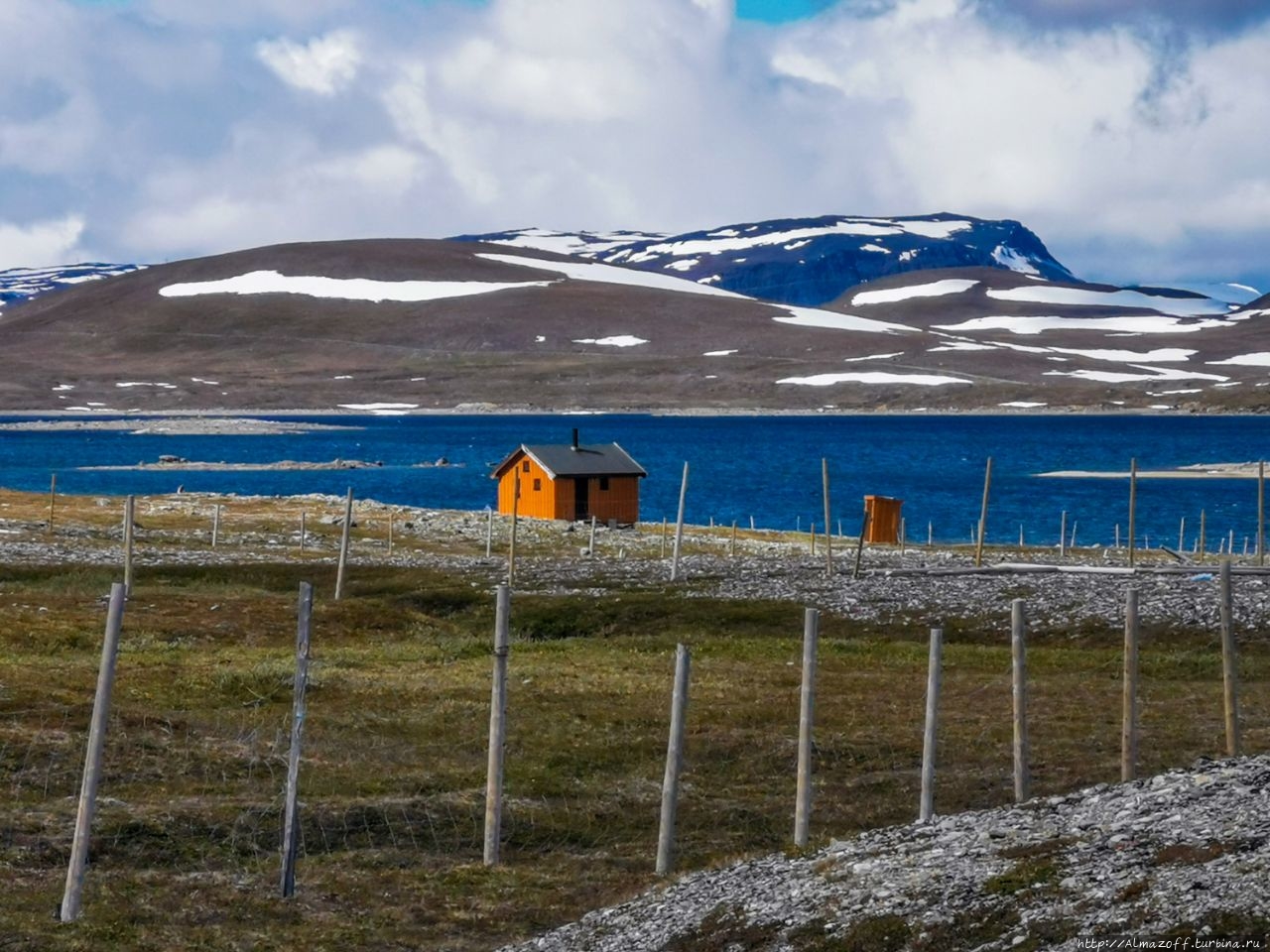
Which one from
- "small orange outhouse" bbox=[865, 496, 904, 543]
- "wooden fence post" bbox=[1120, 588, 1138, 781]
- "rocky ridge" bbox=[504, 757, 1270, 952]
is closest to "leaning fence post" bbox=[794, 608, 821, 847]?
"rocky ridge" bbox=[504, 757, 1270, 952]

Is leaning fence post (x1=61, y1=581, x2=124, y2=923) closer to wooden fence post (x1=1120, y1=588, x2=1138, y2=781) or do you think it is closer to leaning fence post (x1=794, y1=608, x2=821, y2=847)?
leaning fence post (x1=794, y1=608, x2=821, y2=847)

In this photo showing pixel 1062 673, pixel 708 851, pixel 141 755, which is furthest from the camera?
pixel 1062 673

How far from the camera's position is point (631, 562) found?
53.9 meters

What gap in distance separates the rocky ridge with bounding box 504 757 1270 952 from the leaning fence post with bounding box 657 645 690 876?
1.28 metres

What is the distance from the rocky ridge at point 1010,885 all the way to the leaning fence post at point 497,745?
248 centimetres

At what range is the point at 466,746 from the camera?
21672 millimetres

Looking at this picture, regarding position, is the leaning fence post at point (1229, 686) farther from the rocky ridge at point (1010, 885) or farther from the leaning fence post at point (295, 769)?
the leaning fence post at point (295, 769)

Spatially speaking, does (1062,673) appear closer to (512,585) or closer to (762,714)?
(762,714)

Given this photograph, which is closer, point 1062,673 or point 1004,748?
point 1004,748

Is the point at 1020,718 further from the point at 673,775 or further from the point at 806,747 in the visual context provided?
the point at 673,775

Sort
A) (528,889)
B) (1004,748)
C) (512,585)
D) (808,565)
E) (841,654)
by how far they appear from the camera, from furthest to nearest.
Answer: (808,565) → (512,585) → (841,654) → (1004,748) → (528,889)

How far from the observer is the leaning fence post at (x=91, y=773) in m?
13.6

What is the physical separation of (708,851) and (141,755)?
687 centimetres

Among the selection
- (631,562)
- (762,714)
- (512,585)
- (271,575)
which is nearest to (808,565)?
(631,562)
